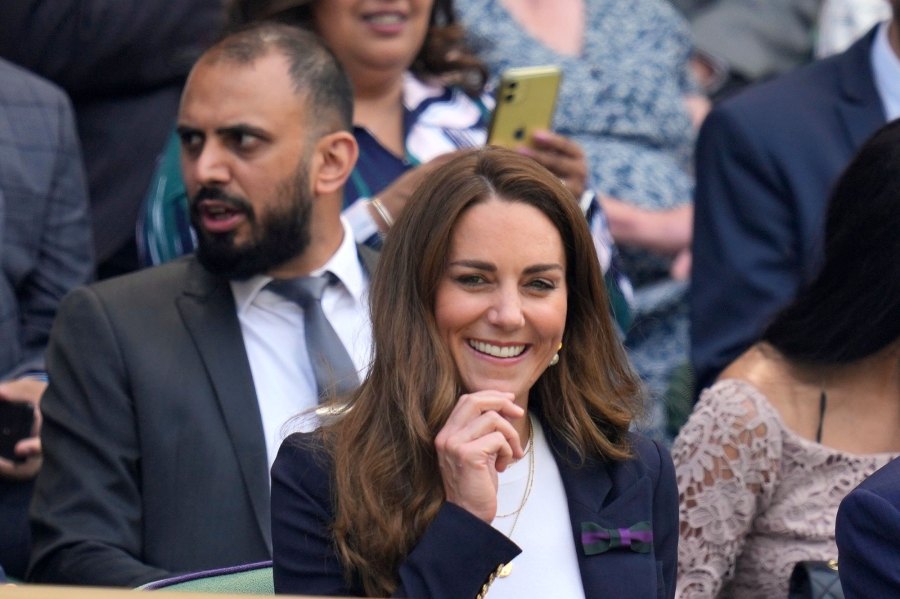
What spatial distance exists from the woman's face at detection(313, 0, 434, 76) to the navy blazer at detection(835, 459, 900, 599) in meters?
2.14

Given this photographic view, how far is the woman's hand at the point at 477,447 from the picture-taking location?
8.84 feet

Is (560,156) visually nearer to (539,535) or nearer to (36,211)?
(36,211)

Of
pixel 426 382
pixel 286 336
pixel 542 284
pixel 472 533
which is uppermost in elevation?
pixel 542 284

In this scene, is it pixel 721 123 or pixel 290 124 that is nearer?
pixel 290 124

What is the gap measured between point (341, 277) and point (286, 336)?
8.6 inches

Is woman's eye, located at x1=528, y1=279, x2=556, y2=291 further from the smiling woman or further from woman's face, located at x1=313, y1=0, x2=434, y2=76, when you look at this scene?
woman's face, located at x1=313, y1=0, x2=434, y2=76

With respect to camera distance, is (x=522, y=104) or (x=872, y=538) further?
(x=522, y=104)

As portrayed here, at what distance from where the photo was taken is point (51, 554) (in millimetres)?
3508

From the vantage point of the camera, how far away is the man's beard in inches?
148

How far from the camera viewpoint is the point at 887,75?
4691 mm

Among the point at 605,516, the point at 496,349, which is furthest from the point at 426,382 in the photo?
the point at 605,516

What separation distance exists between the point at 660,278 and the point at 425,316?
113 inches

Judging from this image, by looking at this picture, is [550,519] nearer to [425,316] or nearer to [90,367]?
[425,316]

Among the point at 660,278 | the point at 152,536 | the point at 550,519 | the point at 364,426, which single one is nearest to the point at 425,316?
the point at 364,426
